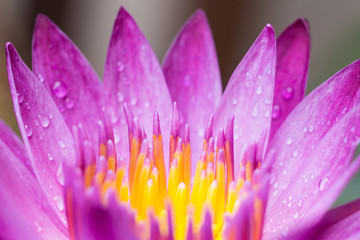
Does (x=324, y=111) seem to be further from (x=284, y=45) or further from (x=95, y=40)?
(x=95, y=40)

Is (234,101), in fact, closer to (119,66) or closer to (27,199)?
(119,66)

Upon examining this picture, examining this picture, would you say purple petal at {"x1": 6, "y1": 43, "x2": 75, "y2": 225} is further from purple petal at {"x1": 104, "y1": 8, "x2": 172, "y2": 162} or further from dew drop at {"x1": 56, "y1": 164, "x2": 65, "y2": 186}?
purple petal at {"x1": 104, "y1": 8, "x2": 172, "y2": 162}

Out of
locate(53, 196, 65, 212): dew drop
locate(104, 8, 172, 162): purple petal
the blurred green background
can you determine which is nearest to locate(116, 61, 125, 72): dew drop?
locate(104, 8, 172, 162): purple petal

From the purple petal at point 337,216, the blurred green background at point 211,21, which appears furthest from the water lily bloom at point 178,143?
the blurred green background at point 211,21

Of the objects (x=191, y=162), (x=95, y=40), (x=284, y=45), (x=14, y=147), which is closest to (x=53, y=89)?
(x=14, y=147)

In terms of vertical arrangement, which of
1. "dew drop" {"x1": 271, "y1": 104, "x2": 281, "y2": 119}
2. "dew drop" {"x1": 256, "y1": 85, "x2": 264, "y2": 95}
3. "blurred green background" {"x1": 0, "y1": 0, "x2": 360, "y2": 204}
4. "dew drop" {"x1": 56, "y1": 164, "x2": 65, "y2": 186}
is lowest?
"dew drop" {"x1": 56, "y1": 164, "x2": 65, "y2": 186}

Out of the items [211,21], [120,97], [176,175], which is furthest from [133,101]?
[211,21]

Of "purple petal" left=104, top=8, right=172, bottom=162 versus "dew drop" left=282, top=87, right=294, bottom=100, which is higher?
"purple petal" left=104, top=8, right=172, bottom=162

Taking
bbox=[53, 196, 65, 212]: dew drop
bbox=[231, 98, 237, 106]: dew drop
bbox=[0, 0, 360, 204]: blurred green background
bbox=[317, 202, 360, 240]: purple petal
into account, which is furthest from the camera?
bbox=[0, 0, 360, 204]: blurred green background
